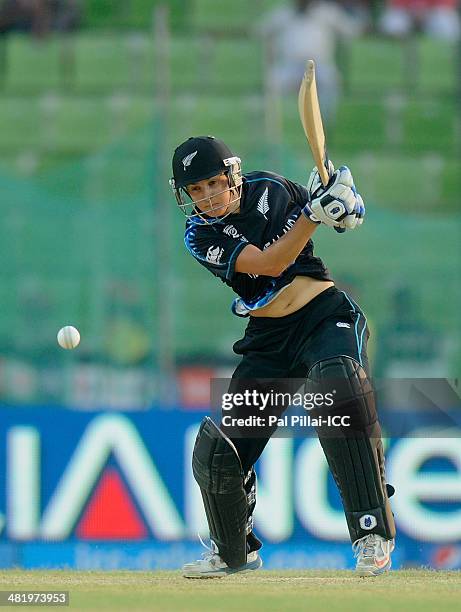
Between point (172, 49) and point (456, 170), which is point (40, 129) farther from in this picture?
point (456, 170)

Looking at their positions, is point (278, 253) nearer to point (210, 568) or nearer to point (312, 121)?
point (312, 121)

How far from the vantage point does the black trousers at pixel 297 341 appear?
16.3ft

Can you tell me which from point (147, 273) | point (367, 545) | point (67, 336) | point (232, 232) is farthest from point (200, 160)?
point (147, 273)

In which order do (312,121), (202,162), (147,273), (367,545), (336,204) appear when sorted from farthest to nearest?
(147,273) → (202,162) → (367,545) → (312,121) → (336,204)

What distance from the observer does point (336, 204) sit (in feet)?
15.0

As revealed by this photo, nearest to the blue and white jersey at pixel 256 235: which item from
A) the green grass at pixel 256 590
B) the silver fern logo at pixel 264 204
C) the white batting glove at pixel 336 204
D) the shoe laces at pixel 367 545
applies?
the silver fern logo at pixel 264 204

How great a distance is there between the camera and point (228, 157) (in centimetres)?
500

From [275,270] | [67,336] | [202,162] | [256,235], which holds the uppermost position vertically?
[202,162]

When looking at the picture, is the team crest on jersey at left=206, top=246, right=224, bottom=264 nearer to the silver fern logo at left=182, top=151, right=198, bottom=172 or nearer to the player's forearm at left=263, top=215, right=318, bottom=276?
the player's forearm at left=263, top=215, right=318, bottom=276

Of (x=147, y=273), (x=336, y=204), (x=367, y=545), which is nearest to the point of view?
(x=336, y=204)

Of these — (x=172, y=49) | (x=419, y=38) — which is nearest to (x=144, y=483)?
(x=172, y=49)

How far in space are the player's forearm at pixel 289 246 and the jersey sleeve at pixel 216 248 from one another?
0.54ft

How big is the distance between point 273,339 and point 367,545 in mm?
872

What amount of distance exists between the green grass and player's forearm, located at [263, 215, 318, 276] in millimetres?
1186
